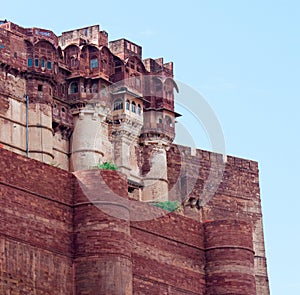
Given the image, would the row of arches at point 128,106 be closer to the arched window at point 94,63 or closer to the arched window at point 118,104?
the arched window at point 118,104

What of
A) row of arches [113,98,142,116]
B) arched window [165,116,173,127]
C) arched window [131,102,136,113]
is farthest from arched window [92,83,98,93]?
arched window [165,116,173,127]

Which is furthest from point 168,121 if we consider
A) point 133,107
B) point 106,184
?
point 106,184

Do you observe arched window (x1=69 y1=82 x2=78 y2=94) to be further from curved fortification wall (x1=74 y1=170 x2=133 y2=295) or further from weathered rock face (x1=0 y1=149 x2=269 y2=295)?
curved fortification wall (x1=74 y1=170 x2=133 y2=295)

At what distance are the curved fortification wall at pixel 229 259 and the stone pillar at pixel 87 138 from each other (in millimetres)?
9066

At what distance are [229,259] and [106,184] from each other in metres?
5.70

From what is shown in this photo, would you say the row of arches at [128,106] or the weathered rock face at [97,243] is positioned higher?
the row of arches at [128,106]

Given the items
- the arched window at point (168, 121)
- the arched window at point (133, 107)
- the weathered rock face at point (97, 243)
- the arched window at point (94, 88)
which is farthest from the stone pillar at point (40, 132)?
the weathered rock face at point (97, 243)

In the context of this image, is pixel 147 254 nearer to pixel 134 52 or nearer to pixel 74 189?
pixel 74 189

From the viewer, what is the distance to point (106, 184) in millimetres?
33594

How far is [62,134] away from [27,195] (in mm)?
14733

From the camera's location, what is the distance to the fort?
32.4 meters

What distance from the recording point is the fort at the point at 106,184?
3244cm

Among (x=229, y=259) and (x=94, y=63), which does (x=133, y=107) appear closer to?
(x=94, y=63)

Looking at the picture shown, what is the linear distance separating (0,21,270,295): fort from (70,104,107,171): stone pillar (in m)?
0.04
